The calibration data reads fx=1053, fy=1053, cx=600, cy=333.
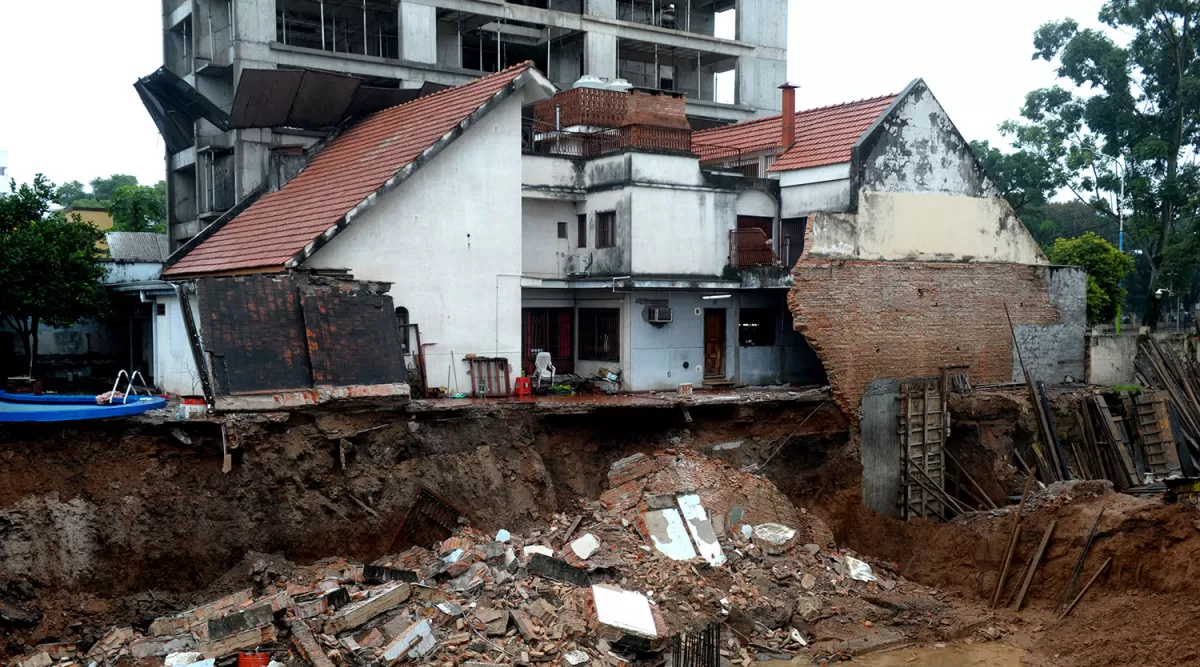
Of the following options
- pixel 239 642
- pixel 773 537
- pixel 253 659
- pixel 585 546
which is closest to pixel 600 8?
pixel 773 537

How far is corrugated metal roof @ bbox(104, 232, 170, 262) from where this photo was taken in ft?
90.4

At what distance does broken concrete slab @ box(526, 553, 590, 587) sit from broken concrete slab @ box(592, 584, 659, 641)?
0.32 meters

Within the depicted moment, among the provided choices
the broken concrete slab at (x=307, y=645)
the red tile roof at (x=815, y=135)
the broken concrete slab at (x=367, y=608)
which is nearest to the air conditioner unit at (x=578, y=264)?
the red tile roof at (x=815, y=135)

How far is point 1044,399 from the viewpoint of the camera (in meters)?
23.6

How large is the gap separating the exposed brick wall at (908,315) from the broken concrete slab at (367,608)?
10.7 metres

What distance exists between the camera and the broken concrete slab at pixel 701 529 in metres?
17.5

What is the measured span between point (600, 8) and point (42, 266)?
21397 mm

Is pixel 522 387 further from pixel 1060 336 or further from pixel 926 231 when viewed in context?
pixel 1060 336

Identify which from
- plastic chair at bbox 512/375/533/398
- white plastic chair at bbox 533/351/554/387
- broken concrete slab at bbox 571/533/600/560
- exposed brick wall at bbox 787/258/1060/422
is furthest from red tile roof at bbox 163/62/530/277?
exposed brick wall at bbox 787/258/1060/422

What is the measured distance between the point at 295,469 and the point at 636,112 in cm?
1131

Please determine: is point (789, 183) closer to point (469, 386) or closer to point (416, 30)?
point (469, 386)

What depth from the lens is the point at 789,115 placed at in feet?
81.1

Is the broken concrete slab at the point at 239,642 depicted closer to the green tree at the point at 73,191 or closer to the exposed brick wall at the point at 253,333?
the exposed brick wall at the point at 253,333

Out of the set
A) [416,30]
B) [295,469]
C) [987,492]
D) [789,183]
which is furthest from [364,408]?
[416,30]
